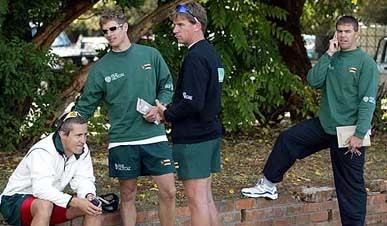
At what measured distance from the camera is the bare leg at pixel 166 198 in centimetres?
589

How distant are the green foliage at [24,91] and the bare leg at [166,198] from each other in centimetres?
305

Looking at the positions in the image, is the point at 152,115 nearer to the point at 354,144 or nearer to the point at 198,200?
the point at 198,200

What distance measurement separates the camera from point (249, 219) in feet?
22.8

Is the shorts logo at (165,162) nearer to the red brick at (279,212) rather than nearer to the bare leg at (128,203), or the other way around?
the bare leg at (128,203)

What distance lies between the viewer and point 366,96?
6.18 metres

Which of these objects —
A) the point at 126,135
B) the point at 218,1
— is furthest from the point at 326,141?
the point at 218,1

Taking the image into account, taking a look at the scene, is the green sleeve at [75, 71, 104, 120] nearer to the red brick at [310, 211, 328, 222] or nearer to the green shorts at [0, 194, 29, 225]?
the green shorts at [0, 194, 29, 225]

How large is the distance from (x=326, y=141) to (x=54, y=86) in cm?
378

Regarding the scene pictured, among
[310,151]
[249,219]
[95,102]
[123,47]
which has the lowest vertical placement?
[249,219]

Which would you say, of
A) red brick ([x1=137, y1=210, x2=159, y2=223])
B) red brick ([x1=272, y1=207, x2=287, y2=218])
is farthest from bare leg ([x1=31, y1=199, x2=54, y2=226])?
red brick ([x1=272, y1=207, x2=287, y2=218])

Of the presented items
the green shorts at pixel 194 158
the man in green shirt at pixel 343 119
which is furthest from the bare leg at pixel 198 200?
the man in green shirt at pixel 343 119

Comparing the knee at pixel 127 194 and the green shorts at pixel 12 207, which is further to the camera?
the knee at pixel 127 194

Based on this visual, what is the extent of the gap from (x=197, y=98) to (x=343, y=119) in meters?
1.44

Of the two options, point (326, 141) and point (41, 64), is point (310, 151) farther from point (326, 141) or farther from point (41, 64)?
point (41, 64)
